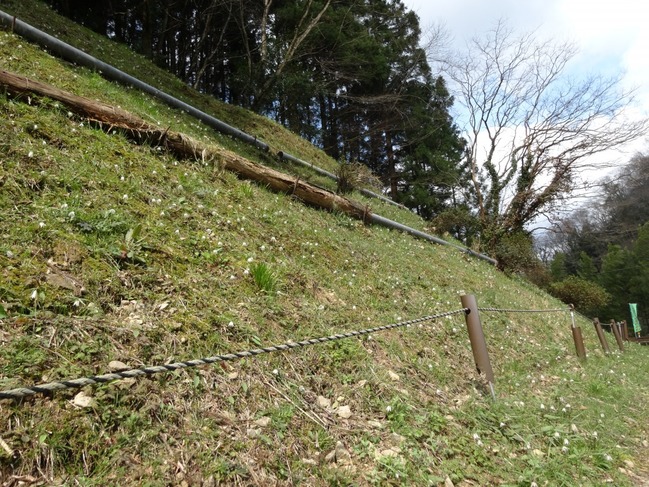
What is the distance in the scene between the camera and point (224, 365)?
273 cm

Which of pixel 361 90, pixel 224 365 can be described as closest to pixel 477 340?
pixel 224 365

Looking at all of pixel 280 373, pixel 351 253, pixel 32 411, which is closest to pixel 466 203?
pixel 351 253

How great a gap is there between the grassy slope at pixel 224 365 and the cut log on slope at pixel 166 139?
0.27 m

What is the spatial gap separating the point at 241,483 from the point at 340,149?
86.5ft

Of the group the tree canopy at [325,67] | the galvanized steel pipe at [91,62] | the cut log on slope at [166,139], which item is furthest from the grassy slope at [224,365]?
the tree canopy at [325,67]

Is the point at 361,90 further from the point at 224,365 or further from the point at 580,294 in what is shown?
the point at 224,365

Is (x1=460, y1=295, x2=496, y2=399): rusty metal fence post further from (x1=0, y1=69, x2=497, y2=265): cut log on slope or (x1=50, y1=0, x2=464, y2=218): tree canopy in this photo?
(x1=50, y1=0, x2=464, y2=218): tree canopy

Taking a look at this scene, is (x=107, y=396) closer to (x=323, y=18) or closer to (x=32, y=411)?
(x=32, y=411)

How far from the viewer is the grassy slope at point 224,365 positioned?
6.59 feet

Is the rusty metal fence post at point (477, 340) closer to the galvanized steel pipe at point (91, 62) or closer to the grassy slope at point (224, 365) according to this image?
the grassy slope at point (224, 365)

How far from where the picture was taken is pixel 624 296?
124 feet

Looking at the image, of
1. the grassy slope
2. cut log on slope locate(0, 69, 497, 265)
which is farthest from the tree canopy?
the grassy slope

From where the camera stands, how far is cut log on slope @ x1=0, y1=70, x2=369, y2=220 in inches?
187

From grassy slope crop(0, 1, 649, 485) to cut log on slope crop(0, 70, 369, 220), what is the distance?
10.7 inches
